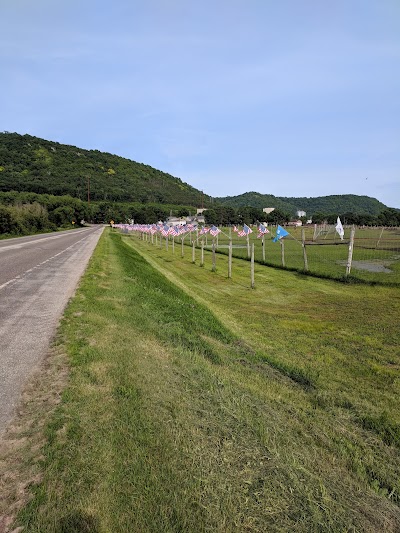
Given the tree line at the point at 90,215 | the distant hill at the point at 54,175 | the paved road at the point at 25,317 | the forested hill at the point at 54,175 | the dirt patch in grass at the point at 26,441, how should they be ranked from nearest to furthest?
the dirt patch in grass at the point at 26,441
the paved road at the point at 25,317
the tree line at the point at 90,215
the distant hill at the point at 54,175
the forested hill at the point at 54,175

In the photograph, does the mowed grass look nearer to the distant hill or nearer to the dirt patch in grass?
the dirt patch in grass

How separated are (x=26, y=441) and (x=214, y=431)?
196 cm

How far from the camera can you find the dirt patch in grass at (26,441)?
282 centimetres

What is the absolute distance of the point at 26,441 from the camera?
350cm

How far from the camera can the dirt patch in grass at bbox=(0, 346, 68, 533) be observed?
282 cm

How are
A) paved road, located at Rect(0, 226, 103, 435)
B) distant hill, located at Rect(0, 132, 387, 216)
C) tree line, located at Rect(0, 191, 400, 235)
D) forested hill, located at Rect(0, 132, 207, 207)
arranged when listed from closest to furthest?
paved road, located at Rect(0, 226, 103, 435)
tree line, located at Rect(0, 191, 400, 235)
distant hill, located at Rect(0, 132, 387, 216)
forested hill, located at Rect(0, 132, 207, 207)

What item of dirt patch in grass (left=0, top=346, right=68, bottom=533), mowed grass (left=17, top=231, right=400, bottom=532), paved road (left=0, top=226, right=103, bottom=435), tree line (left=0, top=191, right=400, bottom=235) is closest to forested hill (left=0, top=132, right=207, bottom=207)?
tree line (left=0, top=191, right=400, bottom=235)

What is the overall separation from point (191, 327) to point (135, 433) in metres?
5.22

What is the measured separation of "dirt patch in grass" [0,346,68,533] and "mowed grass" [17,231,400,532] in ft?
0.34

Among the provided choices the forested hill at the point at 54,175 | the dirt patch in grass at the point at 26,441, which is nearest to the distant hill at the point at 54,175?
the forested hill at the point at 54,175

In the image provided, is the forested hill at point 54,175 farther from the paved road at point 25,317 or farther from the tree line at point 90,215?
the paved road at point 25,317

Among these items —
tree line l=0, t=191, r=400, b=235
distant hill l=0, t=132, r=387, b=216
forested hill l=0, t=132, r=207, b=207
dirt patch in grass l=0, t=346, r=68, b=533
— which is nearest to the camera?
dirt patch in grass l=0, t=346, r=68, b=533

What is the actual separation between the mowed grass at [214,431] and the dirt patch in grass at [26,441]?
0.11 m

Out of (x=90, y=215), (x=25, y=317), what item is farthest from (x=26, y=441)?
(x=90, y=215)
